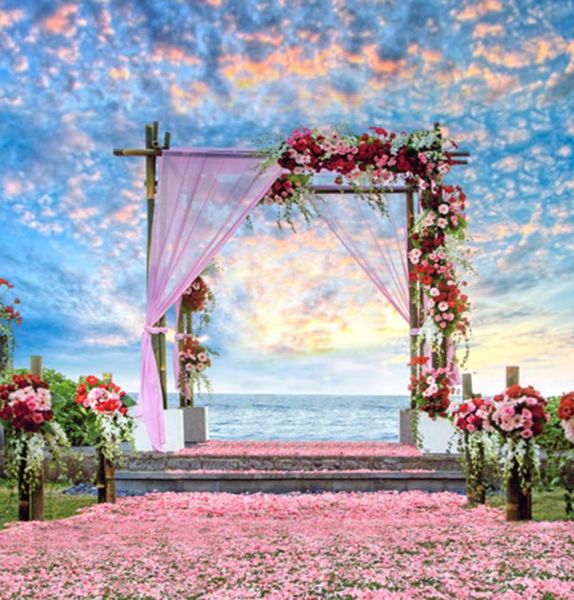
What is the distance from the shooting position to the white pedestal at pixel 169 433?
405 inches

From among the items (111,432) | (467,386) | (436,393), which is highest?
(467,386)

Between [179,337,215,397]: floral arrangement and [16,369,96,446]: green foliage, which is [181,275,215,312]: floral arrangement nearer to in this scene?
[179,337,215,397]: floral arrangement

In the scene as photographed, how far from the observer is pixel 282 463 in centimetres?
1012

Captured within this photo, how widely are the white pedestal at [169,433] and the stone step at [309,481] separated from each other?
3.01ft

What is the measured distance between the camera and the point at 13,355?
Result: 10.5 metres

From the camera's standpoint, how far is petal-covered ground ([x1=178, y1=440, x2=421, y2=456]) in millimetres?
10344

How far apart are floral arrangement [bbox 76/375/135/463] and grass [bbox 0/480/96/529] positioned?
64cm

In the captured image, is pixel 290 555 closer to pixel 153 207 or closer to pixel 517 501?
pixel 517 501

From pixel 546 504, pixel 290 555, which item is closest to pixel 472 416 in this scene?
pixel 546 504

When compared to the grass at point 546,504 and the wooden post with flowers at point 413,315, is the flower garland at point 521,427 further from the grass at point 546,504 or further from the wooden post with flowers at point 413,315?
the wooden post with flowers at point 413,315

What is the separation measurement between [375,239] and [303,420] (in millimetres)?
28701

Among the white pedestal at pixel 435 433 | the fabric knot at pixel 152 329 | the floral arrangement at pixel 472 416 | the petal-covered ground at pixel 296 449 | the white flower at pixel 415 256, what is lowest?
the petal-covered ground at pixel 296 449

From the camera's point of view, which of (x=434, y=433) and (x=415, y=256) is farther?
(x=415, y=256)

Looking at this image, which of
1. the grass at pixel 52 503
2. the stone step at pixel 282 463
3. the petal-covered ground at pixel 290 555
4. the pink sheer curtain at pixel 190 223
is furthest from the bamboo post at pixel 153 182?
the petal-covered ground at pixel 290 555
